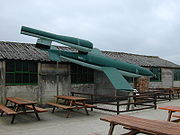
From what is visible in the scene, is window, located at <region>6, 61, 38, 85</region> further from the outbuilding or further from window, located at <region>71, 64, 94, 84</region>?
window, located at <region>71, 64, 94, 84</region>

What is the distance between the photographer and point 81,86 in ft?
44.8

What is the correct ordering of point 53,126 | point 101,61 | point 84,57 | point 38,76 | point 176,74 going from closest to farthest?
point 53,126 < point 84,57 < point 38,76 < point 101,61 < point 176,74

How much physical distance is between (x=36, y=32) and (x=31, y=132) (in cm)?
481

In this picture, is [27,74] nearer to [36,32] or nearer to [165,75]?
[36,32]

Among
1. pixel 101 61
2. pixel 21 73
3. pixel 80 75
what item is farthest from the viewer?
pixel 80 75

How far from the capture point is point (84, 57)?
11.5 meters

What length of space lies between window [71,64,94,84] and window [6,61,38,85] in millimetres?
2490

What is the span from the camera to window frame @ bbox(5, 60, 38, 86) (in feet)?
36.0

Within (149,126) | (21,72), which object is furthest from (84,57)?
(149,126)

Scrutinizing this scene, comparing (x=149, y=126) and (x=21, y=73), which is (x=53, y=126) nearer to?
(x=149, y=126)

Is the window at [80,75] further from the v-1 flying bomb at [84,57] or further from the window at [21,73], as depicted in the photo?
the window at [21,73]

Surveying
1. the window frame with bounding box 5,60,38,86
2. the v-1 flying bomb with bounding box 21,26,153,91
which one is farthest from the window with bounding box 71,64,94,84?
the window frame with bounding box 5,60,38,86

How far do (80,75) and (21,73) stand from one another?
3868mm

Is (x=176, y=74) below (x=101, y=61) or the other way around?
below
